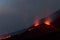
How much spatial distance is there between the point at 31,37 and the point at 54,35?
2.01 feet

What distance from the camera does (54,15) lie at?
247 inches

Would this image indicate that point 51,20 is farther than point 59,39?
Yes

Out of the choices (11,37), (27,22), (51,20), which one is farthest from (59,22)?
(11,37)

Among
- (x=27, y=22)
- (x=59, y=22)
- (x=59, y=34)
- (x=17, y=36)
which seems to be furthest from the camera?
(x=27, y=22)

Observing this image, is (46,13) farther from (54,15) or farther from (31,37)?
(31,37)

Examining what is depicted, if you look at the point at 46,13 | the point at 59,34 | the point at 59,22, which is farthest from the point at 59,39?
the point at 46,13

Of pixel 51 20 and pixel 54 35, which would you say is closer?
pixel 54 35

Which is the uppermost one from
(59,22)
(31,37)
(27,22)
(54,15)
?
(27,22)

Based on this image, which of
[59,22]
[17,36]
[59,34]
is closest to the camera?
[59,34]

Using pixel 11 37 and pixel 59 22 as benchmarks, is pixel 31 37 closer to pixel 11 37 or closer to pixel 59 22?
pixel 11 37

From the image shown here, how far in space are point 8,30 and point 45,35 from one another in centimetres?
317

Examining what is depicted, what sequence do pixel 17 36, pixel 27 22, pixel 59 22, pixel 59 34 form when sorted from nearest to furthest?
pixel 59 34, pixel 17 36, pixel 59 22, pixel 27 22

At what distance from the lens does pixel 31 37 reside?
406 cm

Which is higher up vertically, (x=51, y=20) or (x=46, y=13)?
(x=46, y=13)
